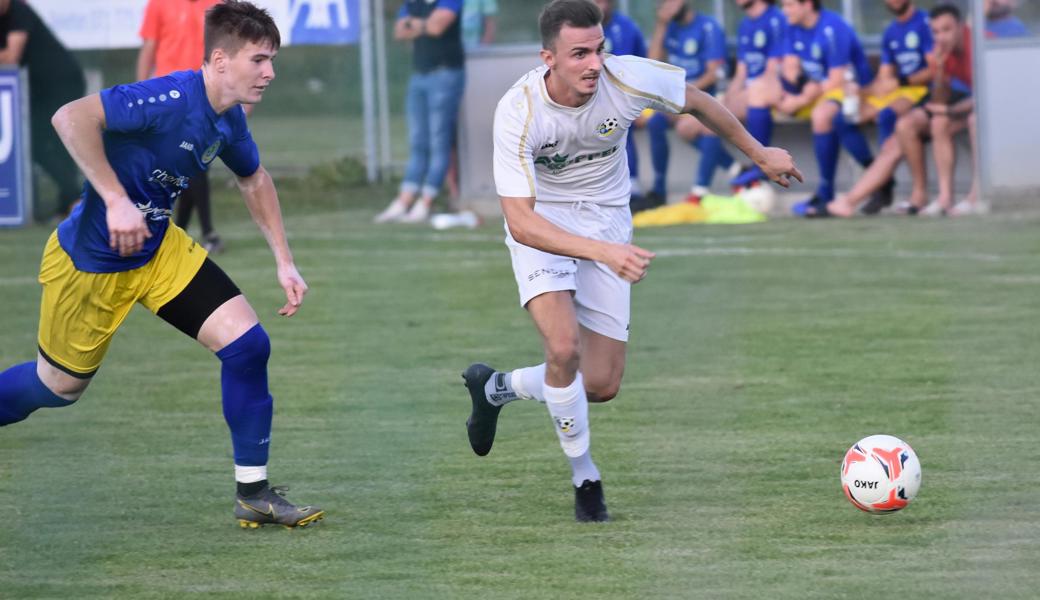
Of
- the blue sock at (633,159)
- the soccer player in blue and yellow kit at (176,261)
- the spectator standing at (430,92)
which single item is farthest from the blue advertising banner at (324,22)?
the soccer player in blue and yellow kit at (176,261)

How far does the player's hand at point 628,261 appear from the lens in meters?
4.88

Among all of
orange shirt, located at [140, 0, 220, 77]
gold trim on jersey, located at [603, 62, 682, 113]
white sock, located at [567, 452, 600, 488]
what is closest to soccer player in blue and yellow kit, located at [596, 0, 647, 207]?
orange shirt, located at [140, 0, 220, 77]

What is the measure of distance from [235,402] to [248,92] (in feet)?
3.45

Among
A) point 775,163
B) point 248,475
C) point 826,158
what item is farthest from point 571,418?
point 826,158

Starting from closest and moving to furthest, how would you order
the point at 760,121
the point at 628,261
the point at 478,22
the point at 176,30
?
the point at 628,261, the point at 176,30, the point at 760,121, the point at 478,22

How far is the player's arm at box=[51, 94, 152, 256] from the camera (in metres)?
5.03

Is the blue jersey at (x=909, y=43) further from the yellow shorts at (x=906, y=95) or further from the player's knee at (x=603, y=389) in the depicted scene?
the player's knee at (x=603, y=389)

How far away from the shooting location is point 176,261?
18.3 feet

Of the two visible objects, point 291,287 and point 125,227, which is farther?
point 291,287

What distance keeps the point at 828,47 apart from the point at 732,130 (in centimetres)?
858

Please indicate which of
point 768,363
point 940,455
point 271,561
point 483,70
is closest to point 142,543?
point 271,561

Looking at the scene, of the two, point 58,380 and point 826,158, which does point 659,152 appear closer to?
point 826,158

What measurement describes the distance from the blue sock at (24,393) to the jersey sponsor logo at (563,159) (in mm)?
1897

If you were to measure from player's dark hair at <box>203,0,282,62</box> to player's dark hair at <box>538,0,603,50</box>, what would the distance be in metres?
0.90
